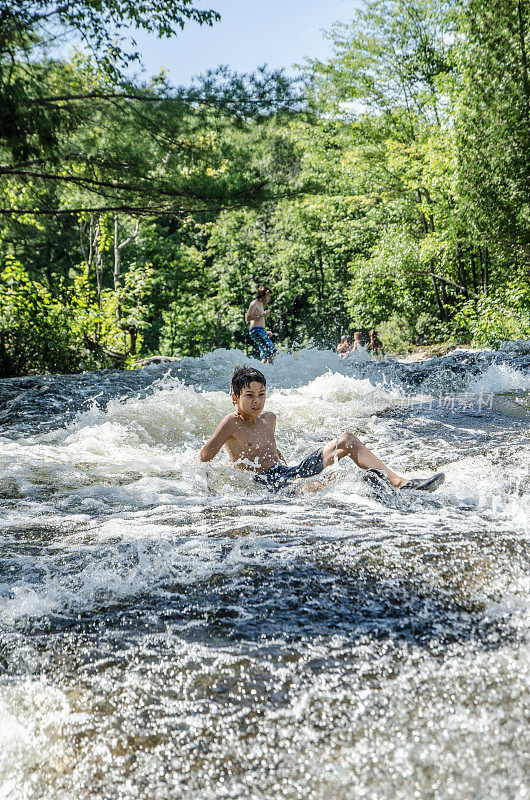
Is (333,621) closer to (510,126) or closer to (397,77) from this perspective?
(510,126)

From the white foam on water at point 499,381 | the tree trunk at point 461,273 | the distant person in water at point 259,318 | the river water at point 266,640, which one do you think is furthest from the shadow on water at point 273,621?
the tree trunk at point 461,273

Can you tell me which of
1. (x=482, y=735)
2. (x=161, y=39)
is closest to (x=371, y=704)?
(x=482, y=735)

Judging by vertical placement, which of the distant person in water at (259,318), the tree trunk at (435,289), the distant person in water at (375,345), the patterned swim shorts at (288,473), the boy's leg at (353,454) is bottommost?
the patterned swim shorts at (288,473)

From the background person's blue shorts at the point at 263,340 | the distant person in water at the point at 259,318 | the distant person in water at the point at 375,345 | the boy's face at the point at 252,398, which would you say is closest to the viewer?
the boy's face at the point at 252,398

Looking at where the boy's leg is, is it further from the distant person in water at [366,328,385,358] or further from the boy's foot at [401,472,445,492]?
the distant person in water at [366,328,385,358]

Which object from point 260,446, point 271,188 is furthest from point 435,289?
point 260,446

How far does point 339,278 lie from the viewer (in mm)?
25109

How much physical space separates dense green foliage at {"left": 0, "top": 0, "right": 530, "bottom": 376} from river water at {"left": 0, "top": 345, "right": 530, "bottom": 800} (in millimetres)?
4815

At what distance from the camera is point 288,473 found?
4.19 m

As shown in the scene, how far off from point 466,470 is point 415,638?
2.48 meters

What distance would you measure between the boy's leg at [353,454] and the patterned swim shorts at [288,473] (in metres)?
0.06

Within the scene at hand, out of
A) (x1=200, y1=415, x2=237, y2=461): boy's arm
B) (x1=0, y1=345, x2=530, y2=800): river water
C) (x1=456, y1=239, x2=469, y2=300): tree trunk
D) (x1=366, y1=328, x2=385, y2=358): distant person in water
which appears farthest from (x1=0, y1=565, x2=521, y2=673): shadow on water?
(x1=366, y1=328, x2=385, y2=358): distant person in water

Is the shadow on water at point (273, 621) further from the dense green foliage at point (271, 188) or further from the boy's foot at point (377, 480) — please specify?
the dense green foliage at point (271, 188)

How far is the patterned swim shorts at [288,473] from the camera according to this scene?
13.4ft
